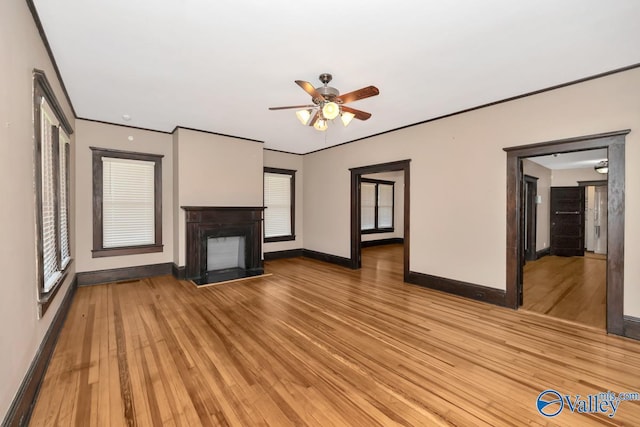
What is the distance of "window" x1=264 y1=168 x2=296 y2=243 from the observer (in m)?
6.83

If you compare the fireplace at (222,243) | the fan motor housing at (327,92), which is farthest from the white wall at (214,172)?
the fan motor housing at (327,92)

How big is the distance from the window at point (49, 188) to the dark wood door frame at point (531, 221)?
878 cm

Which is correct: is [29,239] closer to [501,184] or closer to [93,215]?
[93,215]

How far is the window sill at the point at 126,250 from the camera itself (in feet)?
15.4

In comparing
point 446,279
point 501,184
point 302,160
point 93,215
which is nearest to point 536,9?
point 501,184

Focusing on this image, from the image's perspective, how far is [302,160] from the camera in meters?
7.40

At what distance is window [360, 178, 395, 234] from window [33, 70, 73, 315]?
715 centimetres

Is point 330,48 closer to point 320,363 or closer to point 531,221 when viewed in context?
point 320,363

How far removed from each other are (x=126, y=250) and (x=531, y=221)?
9.09 meters

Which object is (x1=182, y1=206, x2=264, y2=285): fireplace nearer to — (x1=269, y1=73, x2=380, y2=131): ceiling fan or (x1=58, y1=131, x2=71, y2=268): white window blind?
(x1=58, y1=131, x2=71, y2=268): white window blind

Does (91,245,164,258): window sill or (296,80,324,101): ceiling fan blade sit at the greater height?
(296,80,324,101): ceiling fan blade

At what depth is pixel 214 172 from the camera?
537 cm

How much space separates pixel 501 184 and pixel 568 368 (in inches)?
88.9

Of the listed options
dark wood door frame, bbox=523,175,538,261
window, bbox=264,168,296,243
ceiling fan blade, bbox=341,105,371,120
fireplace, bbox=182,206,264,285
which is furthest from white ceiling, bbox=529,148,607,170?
fireplace, bbox=182,206,264,285
